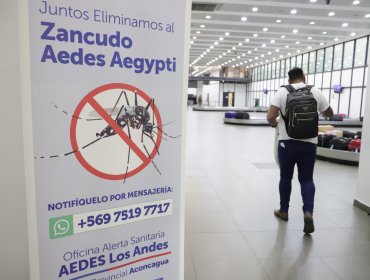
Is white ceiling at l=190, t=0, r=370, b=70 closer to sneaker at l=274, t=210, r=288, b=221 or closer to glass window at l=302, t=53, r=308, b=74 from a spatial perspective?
glass window at l=302, t=53, r=308, b=74

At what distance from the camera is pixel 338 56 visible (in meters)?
23.4

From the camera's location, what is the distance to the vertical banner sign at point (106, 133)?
4.47ft

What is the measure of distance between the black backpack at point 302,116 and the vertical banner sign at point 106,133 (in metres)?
2.26

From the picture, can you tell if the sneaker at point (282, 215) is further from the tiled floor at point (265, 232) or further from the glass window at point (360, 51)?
the glass window at point (360, 51)

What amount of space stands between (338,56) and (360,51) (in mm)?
2457

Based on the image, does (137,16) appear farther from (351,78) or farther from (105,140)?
(351,78)

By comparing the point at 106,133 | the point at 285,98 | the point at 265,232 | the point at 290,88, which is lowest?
the point at 265,232

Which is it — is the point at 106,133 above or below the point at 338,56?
below

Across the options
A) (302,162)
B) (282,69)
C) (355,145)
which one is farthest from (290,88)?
(282,69)

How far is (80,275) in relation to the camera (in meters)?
1.54

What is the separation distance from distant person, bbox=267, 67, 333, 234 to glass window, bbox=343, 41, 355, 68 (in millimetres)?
20462

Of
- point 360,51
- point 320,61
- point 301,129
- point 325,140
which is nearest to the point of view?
point 301,129

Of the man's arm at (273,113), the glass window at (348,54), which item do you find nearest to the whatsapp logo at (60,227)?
the man's arm at (273,113)

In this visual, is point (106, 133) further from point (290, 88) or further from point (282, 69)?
point (282, 69)
